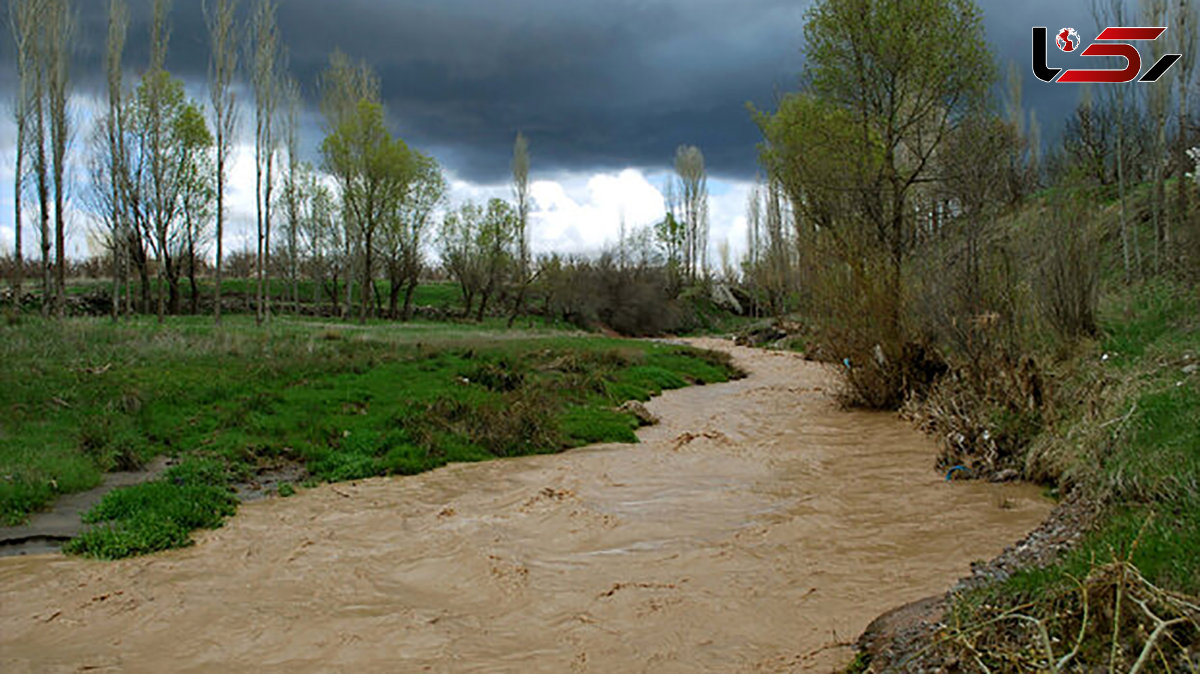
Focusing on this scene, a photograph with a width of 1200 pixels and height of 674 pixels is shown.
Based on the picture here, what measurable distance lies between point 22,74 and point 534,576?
32748mm

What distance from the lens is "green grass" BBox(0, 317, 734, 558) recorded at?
9.30 m

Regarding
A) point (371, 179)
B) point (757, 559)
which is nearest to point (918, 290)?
point (757, 559)

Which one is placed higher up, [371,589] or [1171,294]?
[1171,294]

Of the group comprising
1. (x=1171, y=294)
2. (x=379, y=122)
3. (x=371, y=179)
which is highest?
(x=379, y=122)

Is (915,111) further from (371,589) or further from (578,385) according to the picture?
(371,589)

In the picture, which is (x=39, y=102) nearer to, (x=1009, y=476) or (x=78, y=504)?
(x=78, y=504)

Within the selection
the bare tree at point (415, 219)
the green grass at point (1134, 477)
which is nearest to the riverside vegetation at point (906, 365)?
the green grass at point (1134, 477)

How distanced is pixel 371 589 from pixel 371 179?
37116mm

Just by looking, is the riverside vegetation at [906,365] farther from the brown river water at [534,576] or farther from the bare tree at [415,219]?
the bare tree at [415,219]

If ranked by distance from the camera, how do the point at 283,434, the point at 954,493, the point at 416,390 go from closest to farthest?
the point at 954,493 → the point at 283,434 → the point at 416,390

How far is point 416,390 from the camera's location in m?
16.4

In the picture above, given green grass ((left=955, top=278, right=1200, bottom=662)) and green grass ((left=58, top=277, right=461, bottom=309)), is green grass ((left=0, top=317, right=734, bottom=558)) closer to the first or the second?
green grass ((left=955, top=278, right=1200, bottom=662))

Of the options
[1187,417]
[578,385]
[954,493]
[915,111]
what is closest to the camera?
[1187,417]

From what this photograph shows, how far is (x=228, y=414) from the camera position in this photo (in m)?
13.3
